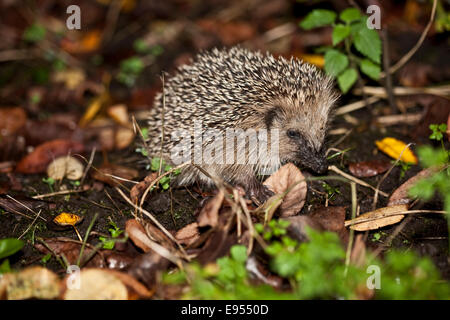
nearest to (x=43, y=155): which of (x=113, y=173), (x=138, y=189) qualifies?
(x=113, y=173)

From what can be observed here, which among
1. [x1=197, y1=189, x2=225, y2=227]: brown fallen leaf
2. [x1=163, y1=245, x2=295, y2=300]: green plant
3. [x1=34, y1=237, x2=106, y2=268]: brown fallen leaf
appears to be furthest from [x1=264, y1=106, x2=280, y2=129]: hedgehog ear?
[x1=34, y1=237, x2=106, y2=268]: brown fallen leaf

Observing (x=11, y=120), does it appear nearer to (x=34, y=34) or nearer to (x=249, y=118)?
(x=34, y=34)

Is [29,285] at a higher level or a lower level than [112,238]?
lower

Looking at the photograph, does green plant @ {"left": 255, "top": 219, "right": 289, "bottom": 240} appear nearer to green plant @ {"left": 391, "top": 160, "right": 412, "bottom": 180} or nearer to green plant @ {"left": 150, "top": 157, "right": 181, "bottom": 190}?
green plant @ {"left": 150, "top": 157, "right": 181, "bottom": 190}

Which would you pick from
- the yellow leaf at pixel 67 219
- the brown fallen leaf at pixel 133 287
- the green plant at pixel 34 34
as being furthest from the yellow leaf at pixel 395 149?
the green plant at pixel 34 34

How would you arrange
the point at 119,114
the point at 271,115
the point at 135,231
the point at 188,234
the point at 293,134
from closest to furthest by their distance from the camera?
the point at 135,231 → the point at 188,234 → the point at 271,115 → the point at 293,134 → the point at 119,114
